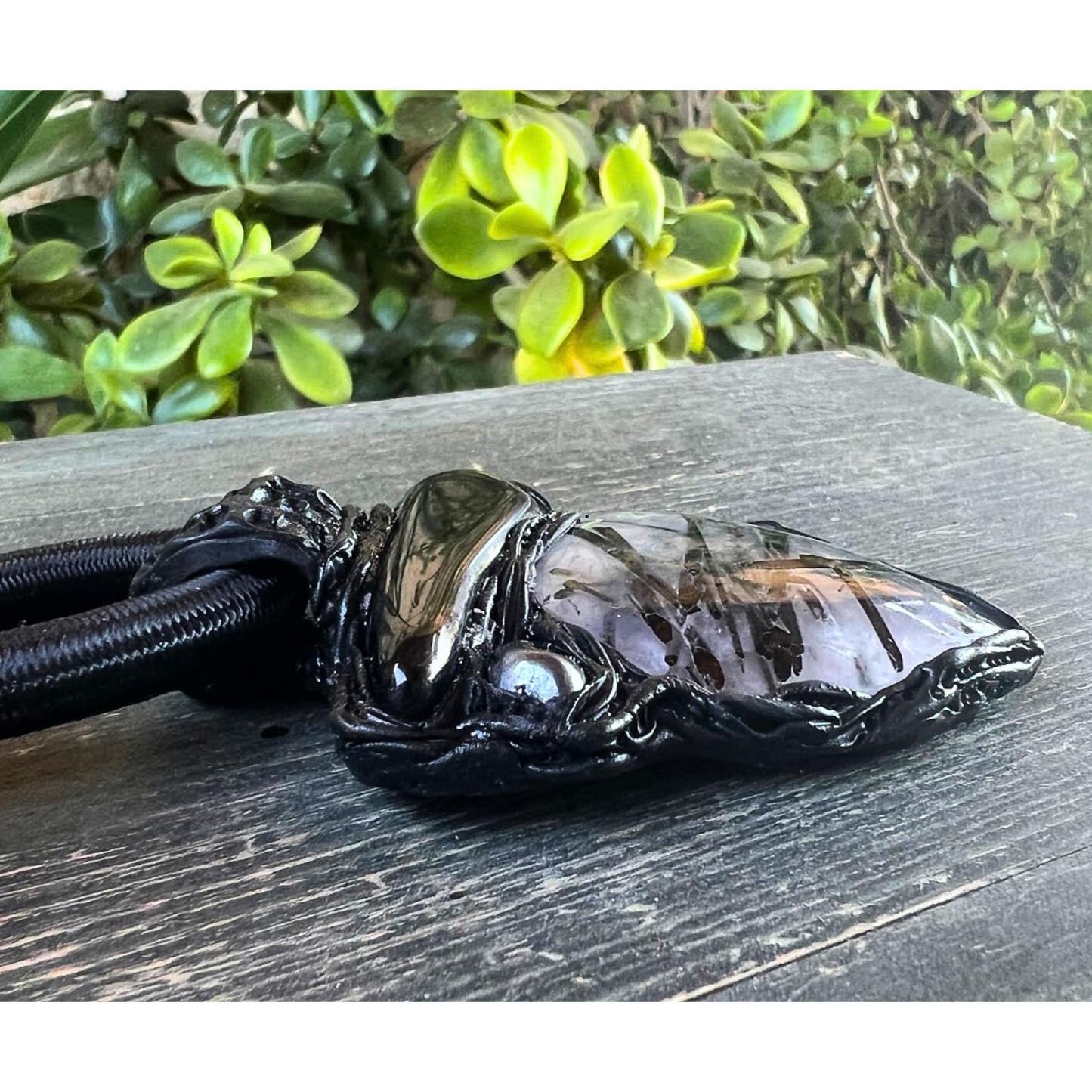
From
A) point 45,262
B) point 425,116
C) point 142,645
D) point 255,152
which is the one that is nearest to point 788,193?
point 425,116

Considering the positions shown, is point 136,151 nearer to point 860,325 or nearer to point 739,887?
point 860,325

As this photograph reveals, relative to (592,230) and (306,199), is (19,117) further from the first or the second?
(592,230)

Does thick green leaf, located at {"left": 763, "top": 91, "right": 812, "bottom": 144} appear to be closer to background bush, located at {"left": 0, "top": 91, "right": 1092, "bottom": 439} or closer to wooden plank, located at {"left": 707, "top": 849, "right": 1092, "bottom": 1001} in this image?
background bush, located at {"left": 0, "top": 91, "right": 1092, "bottom": 439}

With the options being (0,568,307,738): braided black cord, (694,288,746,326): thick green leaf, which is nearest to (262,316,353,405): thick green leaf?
(694,288,746,326): thick green leaf

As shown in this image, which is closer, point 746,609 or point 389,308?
point 746,609

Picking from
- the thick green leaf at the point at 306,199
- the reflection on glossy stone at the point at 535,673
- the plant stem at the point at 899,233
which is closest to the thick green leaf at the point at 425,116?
the thick green leaf at the point at 306,199

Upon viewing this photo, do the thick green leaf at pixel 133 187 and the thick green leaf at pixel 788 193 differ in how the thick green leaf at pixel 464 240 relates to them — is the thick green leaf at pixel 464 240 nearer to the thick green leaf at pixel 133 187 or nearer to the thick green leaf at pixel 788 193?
the thick green leaf at pixel 133 187

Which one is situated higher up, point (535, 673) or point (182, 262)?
point (182, 262)
